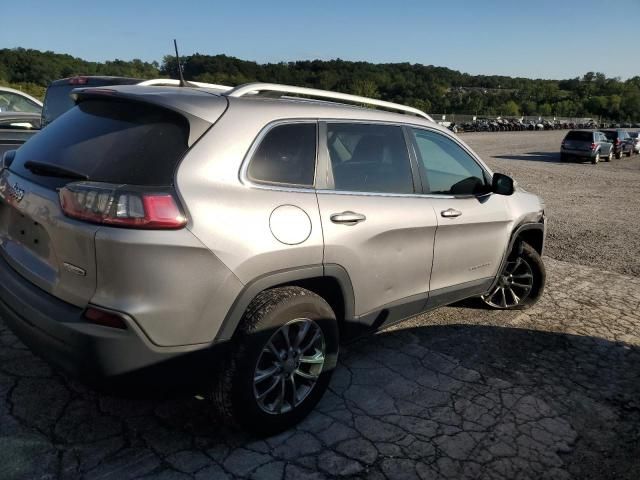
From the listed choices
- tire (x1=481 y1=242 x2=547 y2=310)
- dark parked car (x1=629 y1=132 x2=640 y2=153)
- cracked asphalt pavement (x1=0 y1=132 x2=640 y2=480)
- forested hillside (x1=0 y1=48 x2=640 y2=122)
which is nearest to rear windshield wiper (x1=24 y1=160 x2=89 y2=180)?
cracked asphalt pavement (x1=0 y1=132 x2=640 y2=480)

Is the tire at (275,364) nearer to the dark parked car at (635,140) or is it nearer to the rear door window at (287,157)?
the rear door window at (287,157)

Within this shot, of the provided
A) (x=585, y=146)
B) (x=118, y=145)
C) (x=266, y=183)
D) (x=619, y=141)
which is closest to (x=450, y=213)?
(x=266, y=183)

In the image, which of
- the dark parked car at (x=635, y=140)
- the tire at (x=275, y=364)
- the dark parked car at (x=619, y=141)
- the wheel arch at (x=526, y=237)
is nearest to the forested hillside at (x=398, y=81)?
the dark parked car at (x=619, y=141)

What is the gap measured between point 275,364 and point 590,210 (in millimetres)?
10605

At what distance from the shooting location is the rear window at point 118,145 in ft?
7.43

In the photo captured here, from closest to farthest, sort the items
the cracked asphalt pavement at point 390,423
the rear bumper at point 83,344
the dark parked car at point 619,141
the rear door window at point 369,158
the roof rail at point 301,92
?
the rear bumper at point 83,344
the cracked asphalt pavement at point 390,423
the roof rail at point 301,92
the rear door window at point 369,158
the dark parked car at point 619,141

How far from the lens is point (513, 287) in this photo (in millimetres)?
4758

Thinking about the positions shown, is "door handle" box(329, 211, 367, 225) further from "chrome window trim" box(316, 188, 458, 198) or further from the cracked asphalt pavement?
the cracked asphalt pavement

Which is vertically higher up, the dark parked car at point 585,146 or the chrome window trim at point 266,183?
the chrome window trim at point 266,183

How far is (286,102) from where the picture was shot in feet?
9.14

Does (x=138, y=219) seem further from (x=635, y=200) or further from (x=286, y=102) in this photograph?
(x=635, y=200)

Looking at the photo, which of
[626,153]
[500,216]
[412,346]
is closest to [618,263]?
[500,216]

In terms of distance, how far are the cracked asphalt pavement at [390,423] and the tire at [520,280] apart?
2.38ft

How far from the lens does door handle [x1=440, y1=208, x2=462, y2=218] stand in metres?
3.50
